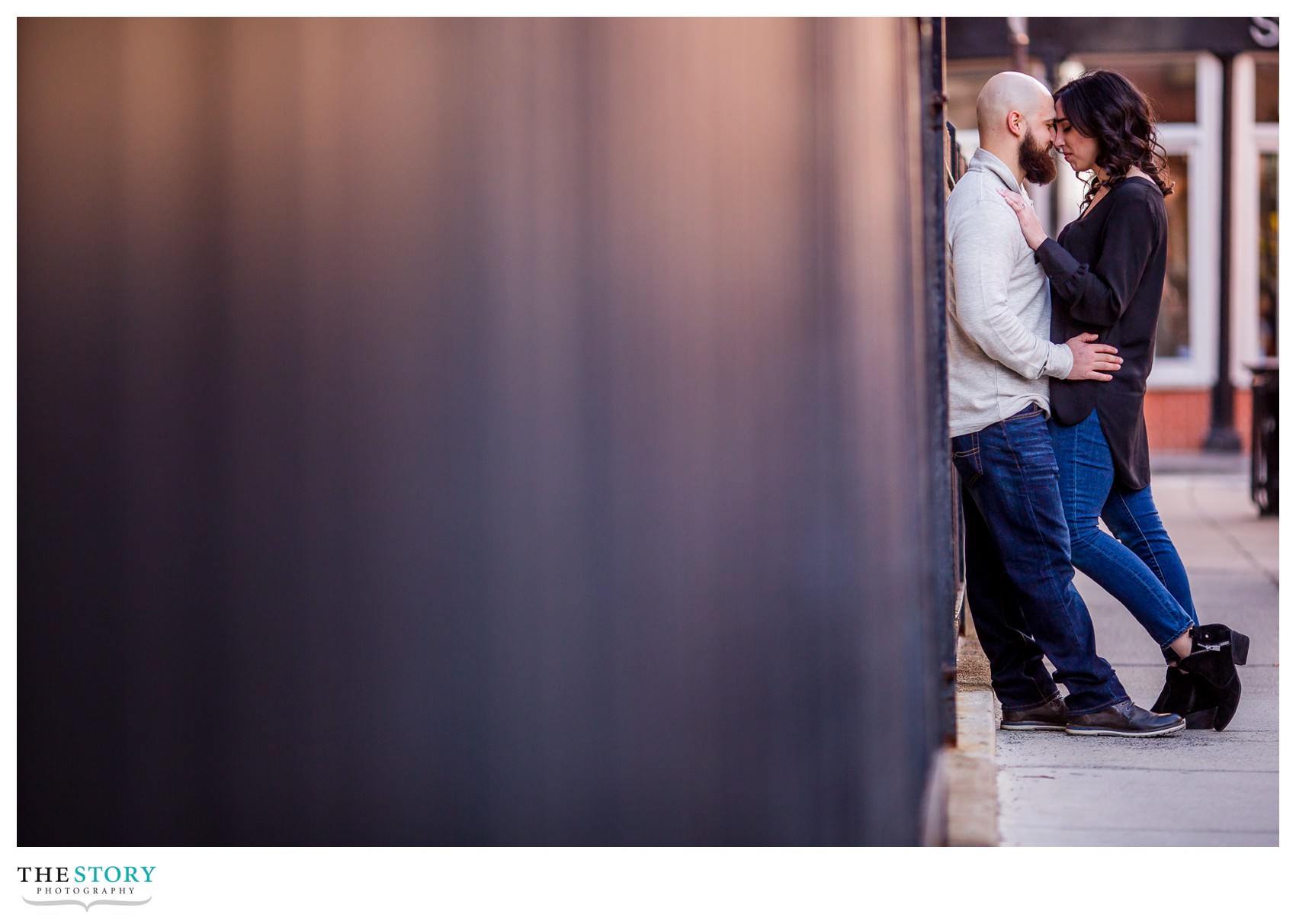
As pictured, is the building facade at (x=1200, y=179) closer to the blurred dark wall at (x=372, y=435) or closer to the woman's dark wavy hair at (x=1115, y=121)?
the woman's dark wavy hair at (x=1115, y=121)

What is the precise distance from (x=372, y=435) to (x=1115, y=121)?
2.52 metres

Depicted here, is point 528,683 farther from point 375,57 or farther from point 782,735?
point 375,57

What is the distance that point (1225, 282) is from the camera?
12625 mm

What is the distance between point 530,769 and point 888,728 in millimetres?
880

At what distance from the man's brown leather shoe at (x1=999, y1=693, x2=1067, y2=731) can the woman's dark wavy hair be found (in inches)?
51.3

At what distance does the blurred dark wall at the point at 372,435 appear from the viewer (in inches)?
60.2

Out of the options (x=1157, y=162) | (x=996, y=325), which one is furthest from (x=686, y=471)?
(x=1157, y=162)

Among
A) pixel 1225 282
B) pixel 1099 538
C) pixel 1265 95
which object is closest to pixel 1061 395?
pixel 1099 538

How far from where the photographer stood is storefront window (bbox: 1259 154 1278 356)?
12859mm

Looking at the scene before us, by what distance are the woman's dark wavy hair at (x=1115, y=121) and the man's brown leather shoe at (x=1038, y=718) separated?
1303mm

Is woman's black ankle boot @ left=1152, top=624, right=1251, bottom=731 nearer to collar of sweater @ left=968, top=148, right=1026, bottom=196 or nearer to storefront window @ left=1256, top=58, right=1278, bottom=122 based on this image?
collar of sweater @ left=968, top=148, right=1026, bottom=196

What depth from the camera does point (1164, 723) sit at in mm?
3455

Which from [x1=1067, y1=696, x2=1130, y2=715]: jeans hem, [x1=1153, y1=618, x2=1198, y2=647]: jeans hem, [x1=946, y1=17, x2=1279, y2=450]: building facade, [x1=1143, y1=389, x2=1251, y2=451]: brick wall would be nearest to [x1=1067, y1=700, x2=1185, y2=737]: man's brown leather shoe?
[x1=1067, y1=696, x2=1130, y2=715]: jeans hem

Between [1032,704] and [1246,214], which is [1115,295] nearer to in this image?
[1032,704]
